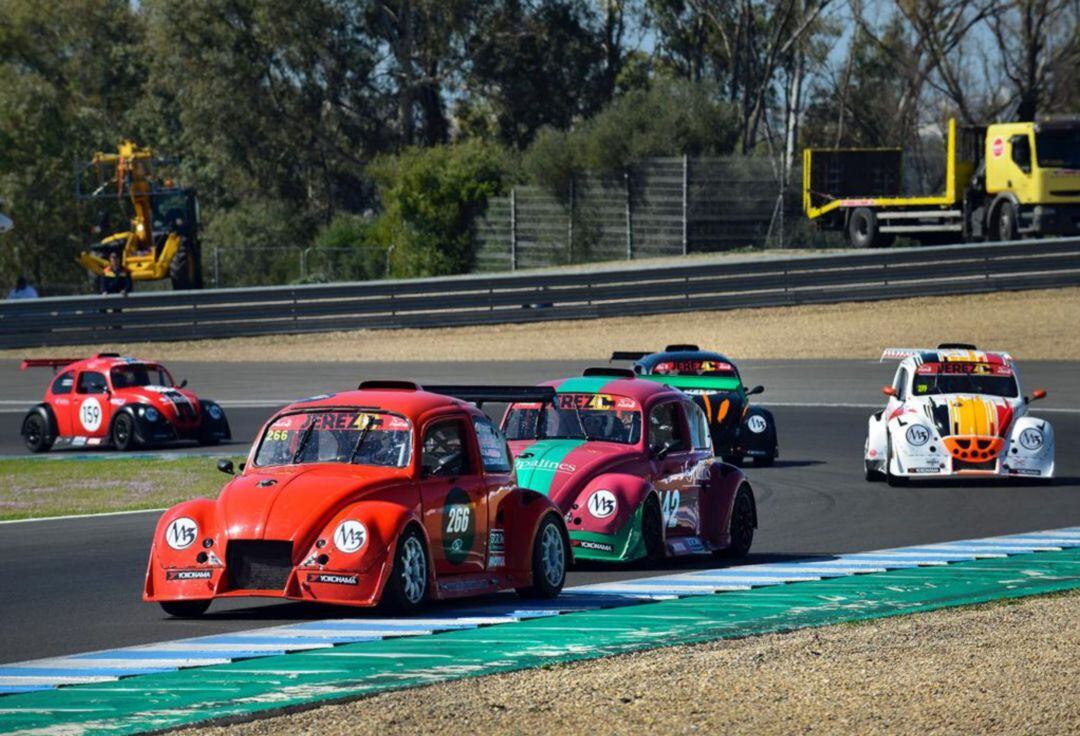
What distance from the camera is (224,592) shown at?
10742 millimetres

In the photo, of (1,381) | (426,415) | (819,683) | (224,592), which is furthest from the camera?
(1,381)

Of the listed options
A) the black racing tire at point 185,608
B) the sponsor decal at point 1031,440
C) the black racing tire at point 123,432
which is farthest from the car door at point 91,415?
the black racing tire at point 185,608

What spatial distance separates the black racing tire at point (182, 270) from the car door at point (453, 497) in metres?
36.8

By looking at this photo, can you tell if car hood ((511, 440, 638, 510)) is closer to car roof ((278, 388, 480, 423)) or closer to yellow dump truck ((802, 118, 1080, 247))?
car roof ((278, 388, 480, 423))

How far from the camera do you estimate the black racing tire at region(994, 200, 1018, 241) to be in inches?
1666

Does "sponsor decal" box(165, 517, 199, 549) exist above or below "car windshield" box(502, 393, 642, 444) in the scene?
below

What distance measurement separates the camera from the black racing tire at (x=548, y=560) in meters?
12.0

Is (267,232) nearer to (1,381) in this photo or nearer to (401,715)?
(1,381)

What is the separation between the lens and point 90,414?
26.0 meters

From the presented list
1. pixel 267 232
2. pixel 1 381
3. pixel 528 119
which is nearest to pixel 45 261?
pixel 267 232

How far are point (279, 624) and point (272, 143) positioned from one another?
2251 inches

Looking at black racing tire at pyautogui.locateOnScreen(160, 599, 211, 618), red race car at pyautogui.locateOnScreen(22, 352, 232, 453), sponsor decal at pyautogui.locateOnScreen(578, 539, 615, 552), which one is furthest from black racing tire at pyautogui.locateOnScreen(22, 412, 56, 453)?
black racing tire at pyautogui.locateOnScreen(160, 599, 211, 618)

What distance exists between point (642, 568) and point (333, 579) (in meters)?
4.06

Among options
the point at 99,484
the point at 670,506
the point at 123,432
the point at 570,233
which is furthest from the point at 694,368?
the point at 570,233
